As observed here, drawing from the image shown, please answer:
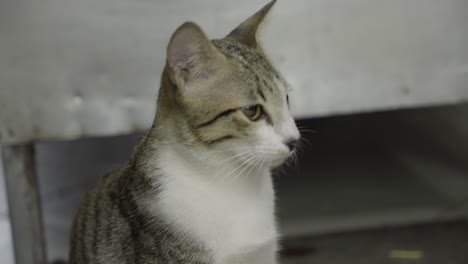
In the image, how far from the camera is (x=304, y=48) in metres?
2.21

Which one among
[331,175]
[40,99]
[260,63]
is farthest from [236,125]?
[331,175]

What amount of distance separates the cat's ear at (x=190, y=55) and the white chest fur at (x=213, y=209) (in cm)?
22

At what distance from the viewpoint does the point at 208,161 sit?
59.6 inches

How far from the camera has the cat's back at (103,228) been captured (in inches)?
64.2

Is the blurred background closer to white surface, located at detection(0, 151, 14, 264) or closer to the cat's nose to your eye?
white surface, located at detection(0, 151, 14, 264)

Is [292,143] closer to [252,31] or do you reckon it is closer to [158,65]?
[252,31]

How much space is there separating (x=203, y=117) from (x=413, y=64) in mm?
1110

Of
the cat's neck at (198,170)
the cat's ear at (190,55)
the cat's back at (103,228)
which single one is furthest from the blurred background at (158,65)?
the cat's ear at (190,55)

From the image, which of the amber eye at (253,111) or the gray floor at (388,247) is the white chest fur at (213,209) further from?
the gray floor at (388,247)

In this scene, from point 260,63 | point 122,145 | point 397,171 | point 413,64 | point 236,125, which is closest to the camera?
point 236,125

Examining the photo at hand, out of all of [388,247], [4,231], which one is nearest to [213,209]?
[4,231]

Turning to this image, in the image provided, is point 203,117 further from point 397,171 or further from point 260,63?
point 397,171

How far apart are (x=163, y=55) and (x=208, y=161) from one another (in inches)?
31.1

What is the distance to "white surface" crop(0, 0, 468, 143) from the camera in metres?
2.13
